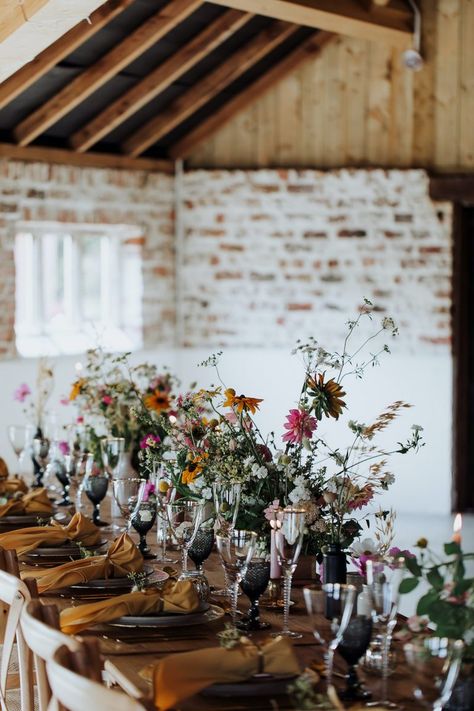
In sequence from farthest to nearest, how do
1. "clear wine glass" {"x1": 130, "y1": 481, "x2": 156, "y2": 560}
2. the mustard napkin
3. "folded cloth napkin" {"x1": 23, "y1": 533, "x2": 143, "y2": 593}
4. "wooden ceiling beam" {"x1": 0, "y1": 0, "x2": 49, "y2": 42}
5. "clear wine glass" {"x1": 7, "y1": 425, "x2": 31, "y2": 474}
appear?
"clear wine glass" {"x1": 7, "y1": 425, "x2": 31, "y2": 474}
"wooden ceiling beam" {"x1": 0, "y1": 0, "x2": 49, "y2": 42}
"clear wine glass" {"x1": 130, "y1": 481, "x2": 156, "y2": 560}
"folded cloth napkin" {"x1": 23, "y1": 533, "x2": 143, "y2": 593}
the mustard napkin

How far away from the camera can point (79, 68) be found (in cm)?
740

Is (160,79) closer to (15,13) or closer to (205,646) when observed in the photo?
(15,13)

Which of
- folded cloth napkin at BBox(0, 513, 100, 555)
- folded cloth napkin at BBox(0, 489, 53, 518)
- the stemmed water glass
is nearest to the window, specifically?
folded cloth napkin at BBox(0, 489, 53, 518)

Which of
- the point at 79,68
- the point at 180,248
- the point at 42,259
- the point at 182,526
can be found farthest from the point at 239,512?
the point at 180,248

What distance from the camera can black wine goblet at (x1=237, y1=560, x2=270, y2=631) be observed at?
9.19ft

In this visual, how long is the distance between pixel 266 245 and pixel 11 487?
454 centimetres

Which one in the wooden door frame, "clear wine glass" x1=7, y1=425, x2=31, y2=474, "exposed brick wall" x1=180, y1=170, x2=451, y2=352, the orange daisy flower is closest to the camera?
the orange daisy flower

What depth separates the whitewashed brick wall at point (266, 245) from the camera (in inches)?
321

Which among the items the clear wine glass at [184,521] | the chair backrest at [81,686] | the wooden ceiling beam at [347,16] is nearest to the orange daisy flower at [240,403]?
the clear wine glass at [184,521]

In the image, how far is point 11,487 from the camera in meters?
4.46

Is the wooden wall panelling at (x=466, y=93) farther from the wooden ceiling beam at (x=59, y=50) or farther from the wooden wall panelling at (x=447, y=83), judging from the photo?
the wooden ceiling beam at (x=59, y=50)

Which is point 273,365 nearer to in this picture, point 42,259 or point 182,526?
point 42,259

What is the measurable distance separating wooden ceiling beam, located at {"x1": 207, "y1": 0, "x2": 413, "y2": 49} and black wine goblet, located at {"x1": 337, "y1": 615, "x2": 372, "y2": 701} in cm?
444

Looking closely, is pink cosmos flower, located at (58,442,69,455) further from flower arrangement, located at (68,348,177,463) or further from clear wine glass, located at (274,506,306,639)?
clear wine glass, located at (274,506,306,639)
